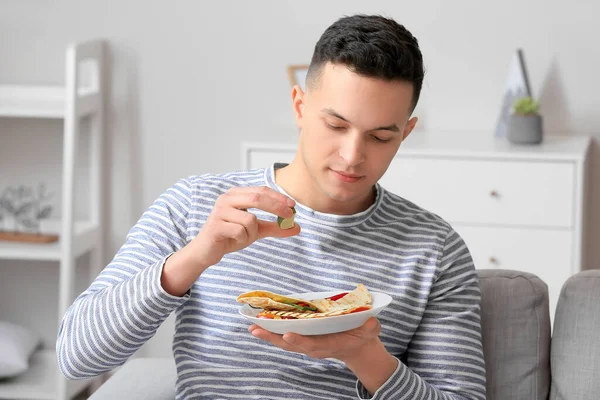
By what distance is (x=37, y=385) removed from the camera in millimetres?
3014

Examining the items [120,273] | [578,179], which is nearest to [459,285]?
[120,273]

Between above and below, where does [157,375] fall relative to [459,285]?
below

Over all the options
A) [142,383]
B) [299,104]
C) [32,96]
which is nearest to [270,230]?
[299,104]

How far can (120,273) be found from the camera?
1.49m

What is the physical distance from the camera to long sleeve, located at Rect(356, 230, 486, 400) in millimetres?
1500

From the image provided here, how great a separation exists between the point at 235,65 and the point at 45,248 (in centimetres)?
84

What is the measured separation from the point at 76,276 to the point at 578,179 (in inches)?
67.6

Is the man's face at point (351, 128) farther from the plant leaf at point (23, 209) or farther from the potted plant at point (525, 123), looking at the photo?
the plant leaf at point (23, 209)

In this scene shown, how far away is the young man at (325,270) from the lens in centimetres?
142

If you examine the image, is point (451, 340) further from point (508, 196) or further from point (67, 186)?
point (67, 186)

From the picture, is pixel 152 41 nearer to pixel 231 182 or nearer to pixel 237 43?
pixel 237 43

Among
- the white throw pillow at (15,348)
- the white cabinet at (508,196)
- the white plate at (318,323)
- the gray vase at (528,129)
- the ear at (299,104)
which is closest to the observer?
the white plate at (318,323)

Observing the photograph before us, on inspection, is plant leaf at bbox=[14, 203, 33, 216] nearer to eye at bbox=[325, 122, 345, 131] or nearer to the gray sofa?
the gray sofa

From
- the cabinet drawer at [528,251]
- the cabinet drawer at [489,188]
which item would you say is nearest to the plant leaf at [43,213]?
the cabinet drawer at [489,188]
